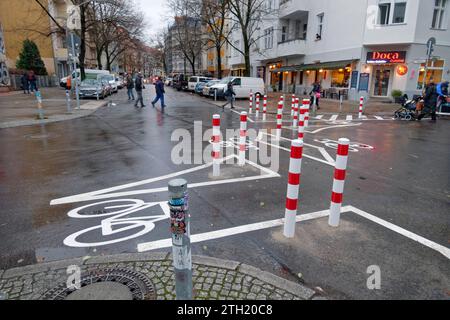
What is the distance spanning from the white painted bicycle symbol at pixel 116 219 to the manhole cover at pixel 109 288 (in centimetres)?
76

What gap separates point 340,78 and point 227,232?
29.2 metres

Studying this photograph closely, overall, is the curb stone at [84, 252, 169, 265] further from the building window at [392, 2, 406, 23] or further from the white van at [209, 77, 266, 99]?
the building window at [392, 2, 406, 23]

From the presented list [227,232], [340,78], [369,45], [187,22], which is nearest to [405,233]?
[227,232]

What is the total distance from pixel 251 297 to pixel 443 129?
46.2ft

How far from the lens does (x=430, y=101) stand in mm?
15836

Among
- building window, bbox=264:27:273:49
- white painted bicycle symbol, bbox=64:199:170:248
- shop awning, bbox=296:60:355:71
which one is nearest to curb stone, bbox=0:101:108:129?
white painted bicycle symbol, bbox=64:199:170:248

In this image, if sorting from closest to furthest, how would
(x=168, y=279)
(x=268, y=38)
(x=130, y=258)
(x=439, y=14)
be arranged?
(x=168, y=279) → (x=130, y=258) → (x=439, y=14) → (x=268, y=38)

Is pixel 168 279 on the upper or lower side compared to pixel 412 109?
lower

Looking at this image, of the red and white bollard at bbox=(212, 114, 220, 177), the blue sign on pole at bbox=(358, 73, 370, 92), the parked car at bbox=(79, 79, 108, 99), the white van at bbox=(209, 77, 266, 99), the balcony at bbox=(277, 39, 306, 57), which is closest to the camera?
the red and white bollard at bbox=(212, 114, 220, 177)

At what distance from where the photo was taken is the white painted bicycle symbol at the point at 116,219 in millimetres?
3882

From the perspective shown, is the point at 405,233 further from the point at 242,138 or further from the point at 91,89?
the point at 91,89

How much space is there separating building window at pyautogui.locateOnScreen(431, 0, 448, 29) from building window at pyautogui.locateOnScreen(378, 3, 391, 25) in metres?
3.20

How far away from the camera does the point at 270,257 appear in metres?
3.49

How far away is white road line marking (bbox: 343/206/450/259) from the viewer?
369cm
